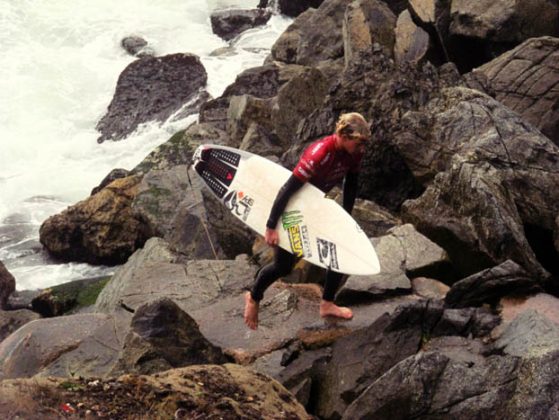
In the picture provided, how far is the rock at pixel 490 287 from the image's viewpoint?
22.9 feet

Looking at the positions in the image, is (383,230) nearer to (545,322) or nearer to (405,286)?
(405,286)

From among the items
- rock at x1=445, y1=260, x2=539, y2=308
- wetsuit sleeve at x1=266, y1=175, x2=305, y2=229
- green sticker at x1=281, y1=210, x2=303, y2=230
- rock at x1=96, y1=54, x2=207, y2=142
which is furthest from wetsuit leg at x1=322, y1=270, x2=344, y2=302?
rock at x1=96, y1=54, x2=207, y2=142

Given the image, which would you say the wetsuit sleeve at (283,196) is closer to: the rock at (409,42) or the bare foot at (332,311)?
the bare foot at (332,311)

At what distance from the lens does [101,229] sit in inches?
540

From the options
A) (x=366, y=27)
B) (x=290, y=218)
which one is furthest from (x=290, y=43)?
(x=290, y=218)

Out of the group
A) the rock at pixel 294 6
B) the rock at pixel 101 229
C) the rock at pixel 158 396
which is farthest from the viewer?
the rock at pixel 294 6

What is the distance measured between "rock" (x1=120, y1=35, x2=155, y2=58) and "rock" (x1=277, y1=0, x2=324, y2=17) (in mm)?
4712

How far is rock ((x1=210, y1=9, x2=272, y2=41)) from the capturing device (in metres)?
25.2

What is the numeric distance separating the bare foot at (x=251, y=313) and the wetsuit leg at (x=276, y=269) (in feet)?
0.37

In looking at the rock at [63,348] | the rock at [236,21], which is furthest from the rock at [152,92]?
the rock at [63,348]

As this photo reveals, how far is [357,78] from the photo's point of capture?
38.7 feet

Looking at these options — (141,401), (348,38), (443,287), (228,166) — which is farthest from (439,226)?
(348,38)

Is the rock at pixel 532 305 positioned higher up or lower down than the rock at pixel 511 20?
higher up

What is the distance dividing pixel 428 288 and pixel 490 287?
101 cm
